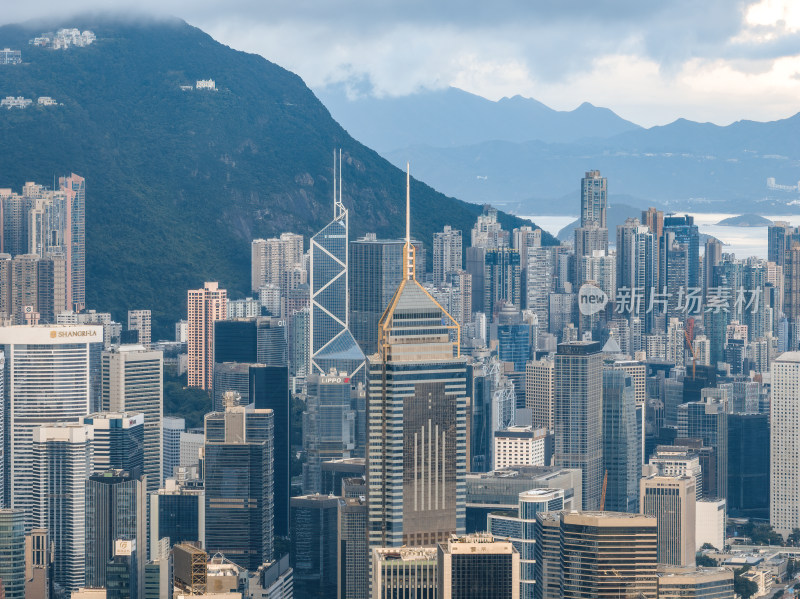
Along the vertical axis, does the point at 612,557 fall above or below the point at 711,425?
below

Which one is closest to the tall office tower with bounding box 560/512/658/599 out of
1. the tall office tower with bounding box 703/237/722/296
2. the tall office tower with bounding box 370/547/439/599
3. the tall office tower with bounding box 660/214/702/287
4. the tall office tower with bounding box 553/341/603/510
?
the tall office tower with bounding box 370/547/439/599

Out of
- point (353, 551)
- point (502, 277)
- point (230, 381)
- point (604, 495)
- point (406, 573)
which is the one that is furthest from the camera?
point (502, 277)

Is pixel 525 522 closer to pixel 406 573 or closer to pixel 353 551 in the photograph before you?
pixel 353 551

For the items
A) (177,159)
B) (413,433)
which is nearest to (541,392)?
(413,433)

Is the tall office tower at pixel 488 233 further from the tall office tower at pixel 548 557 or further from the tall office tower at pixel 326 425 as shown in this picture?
the tall office tower at pixel 548 557

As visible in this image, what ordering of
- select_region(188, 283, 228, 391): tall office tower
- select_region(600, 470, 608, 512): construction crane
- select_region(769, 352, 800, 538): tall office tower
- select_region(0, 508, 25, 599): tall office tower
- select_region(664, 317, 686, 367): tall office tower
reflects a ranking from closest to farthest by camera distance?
select_region(0, 508, 25, 599): tall office tower → select_region(600, 470, 608, 512): construction crane → select_region(769, 352, 800, 538): tall office tower → select_region(188, 283, 228, 391): tall office tower → select_region(664, 317, 686, 367): tall office tower

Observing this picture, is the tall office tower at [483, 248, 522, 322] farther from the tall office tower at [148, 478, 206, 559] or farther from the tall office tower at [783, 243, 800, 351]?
the tall office tower at [148, 478, 206, 559]

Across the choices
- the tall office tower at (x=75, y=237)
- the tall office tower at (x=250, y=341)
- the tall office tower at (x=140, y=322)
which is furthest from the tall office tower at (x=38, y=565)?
the tall office tower at (x=140, y=322)
